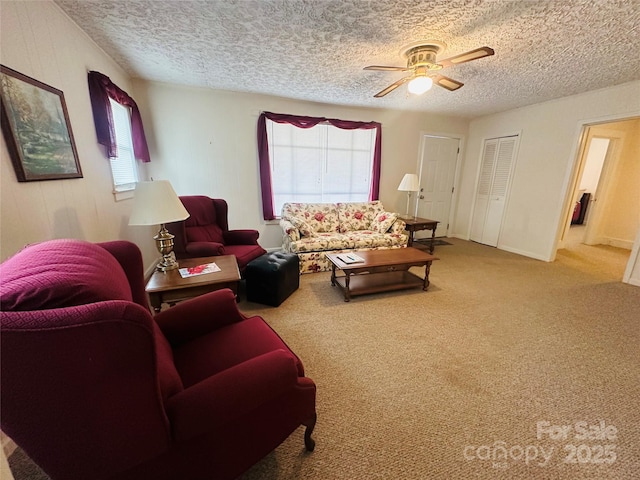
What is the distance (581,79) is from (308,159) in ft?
11.4

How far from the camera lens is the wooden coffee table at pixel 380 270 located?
8.57 ft

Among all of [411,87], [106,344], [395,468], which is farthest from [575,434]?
[411,87]

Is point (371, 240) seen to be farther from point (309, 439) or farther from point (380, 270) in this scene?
point (309, 439)

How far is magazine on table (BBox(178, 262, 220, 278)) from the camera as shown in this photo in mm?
1948

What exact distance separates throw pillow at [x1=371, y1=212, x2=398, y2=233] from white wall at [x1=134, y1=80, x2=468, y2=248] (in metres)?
1.59

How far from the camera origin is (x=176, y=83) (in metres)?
3.31

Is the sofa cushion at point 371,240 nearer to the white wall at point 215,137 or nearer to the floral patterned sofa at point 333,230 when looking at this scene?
the floral patterned sofa at point 333,230

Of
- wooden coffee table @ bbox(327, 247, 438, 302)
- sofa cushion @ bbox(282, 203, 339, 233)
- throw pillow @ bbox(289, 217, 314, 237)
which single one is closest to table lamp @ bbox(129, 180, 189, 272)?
wooden coffee table @ bbox(327, 247, 438, 302)

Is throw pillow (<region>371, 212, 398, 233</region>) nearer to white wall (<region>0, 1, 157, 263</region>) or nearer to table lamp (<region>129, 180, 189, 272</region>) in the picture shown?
table lamp (<region>129, 180, 189, 272</region>)

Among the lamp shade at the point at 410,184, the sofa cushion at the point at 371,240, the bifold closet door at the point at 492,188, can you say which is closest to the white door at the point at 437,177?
the bifold closet door at the point at 492,188

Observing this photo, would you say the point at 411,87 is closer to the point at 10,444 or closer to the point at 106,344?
the point at 106,344

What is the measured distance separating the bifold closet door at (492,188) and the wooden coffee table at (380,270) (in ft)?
8.79

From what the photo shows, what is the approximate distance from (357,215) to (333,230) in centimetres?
51

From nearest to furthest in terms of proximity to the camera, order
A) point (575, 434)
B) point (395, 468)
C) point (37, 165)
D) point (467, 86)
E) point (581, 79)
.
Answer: point (395, 468) < point (575, 434) < point (37, 165) < point (581, 79) < point (467, 86)
